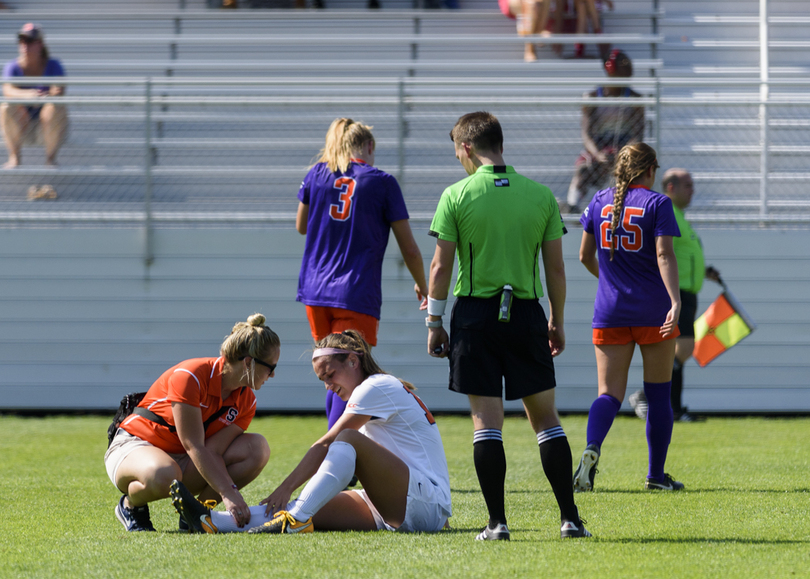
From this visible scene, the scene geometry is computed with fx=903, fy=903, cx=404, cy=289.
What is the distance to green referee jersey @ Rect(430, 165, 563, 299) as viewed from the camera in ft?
11.3

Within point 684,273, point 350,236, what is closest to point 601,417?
point 350,236

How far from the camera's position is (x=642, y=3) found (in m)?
12.0

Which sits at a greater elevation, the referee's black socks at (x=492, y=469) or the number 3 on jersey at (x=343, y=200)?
the number 3 on jersey at (x=343, y=200)

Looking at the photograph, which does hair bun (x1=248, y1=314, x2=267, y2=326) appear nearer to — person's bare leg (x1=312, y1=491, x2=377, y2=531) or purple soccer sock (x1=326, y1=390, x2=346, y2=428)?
person's bare leg (x1=312, y1=491, x2=377, y2=531)

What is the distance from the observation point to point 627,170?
4648 millimetres

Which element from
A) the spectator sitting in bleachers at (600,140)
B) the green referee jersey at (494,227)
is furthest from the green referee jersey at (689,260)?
the green referee jersey at (494,227)

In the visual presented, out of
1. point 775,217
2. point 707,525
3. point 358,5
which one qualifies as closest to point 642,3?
point 358,5

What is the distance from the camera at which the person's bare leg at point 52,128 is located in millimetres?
8844

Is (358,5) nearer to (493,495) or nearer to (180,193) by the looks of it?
(180,193)

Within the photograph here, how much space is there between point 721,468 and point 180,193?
234 inches

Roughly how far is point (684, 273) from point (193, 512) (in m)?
4.63

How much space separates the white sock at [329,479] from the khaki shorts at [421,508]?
26cm

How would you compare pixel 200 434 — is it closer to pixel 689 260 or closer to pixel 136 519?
pixel 136 519

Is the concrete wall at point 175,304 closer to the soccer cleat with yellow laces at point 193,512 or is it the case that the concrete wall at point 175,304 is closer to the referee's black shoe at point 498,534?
the soccer cleat with yellow laces at point 193,512
